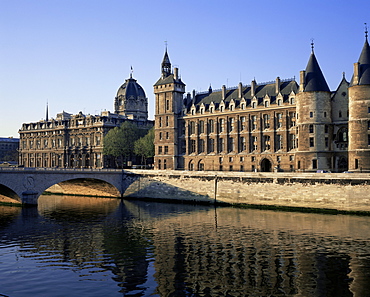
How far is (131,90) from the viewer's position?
154 m

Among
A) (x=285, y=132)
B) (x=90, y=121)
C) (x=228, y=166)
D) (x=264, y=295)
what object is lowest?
(x=264, y=295)

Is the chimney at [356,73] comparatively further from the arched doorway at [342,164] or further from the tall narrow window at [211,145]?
the tall narrow window at [211,145]

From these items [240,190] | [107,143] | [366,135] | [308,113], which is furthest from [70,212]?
[107,143]

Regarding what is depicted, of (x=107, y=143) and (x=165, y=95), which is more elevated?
(x=165, y=95)

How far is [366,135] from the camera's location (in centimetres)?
6406

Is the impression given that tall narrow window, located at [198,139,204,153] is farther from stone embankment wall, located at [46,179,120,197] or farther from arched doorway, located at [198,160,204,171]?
stone embankment wall, located at [46,179,120,197]

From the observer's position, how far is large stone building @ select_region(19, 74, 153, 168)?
129 meters

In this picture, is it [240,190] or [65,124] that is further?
[65,124]

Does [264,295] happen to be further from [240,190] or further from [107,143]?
[107,143]

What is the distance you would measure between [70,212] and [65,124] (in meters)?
82.2

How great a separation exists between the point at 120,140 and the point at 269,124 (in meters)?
48.1

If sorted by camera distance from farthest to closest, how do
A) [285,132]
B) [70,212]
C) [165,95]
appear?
[165,95]
[285,132]
[70,212]

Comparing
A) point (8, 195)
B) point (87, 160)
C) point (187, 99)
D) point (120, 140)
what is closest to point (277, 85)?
point (187, 99)

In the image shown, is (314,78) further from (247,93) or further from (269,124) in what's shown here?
(247,93)
